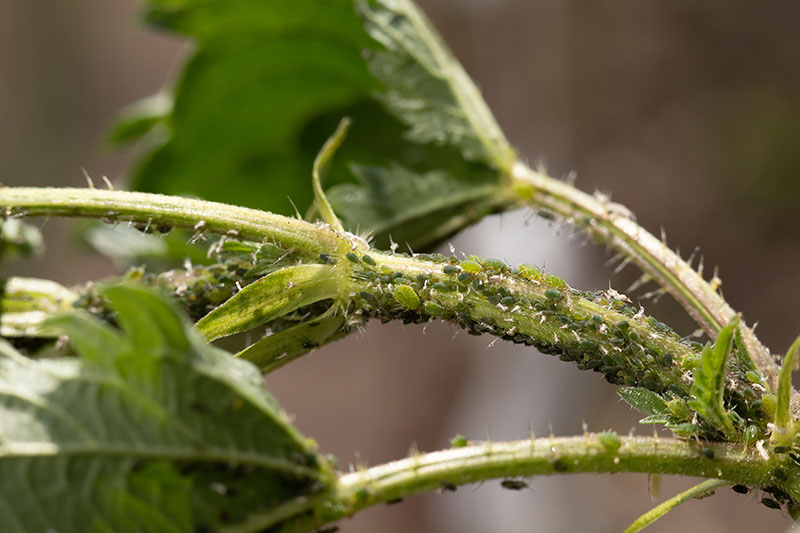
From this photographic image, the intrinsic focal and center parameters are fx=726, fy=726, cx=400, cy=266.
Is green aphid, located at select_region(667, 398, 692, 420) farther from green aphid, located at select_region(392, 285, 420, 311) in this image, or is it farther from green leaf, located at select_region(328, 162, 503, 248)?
green leaf, located at select_region(328, 162, 503, 248)

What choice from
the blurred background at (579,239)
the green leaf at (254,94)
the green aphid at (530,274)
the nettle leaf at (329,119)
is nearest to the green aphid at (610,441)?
the green aphid at (530,274)

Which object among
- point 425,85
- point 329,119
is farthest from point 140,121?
point 425,85

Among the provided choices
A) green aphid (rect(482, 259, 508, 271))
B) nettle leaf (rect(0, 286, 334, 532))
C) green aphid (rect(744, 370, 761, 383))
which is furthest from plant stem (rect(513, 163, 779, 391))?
nettle leaf (rect(0, 286, 334, 532))

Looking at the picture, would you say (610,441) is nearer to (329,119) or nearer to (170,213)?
(170,213)

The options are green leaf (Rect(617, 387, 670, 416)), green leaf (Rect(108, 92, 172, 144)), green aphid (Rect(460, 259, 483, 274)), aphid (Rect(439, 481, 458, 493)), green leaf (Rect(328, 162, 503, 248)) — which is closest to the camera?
aphid (Rect(439, 481, 458, 493))

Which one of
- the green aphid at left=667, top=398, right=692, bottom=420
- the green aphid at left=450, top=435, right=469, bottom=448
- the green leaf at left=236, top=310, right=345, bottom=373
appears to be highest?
the green leaf at left=236, top=310, right=345, bottom=373

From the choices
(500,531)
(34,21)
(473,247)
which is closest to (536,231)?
(473,247)
